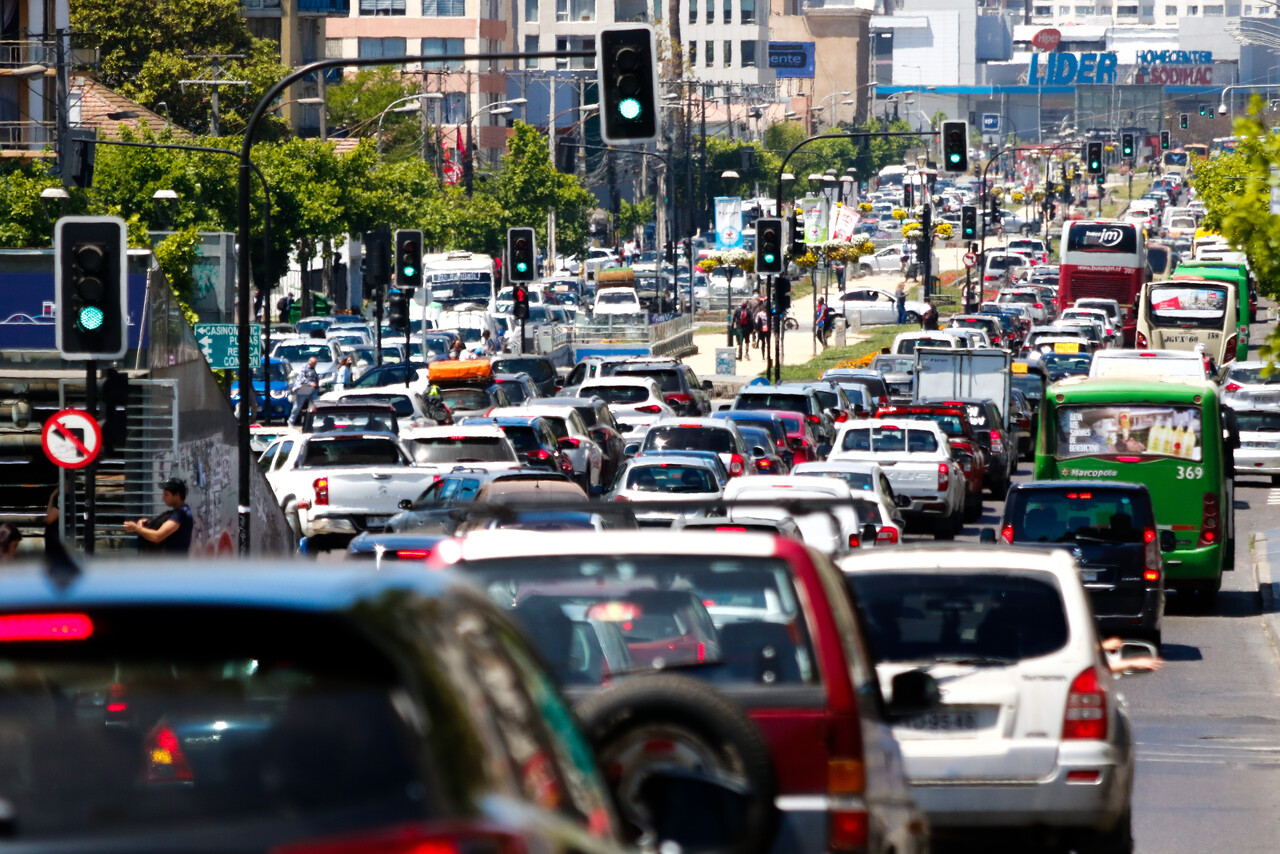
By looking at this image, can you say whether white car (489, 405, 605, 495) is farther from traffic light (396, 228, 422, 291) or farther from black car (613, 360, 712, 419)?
traffic light (396, 228, 422, 291)

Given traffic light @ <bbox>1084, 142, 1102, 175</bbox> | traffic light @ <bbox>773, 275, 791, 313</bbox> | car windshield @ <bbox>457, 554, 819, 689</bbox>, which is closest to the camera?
car windshield @ <bbox>457, 554, 819, 689</bbox>

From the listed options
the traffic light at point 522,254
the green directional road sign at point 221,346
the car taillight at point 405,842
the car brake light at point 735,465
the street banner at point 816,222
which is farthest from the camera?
the street banner at point 816,222

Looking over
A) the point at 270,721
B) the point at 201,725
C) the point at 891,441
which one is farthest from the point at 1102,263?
the point at 270,721

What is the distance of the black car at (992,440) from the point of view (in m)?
37.1

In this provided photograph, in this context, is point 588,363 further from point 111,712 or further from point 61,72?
point 111,712

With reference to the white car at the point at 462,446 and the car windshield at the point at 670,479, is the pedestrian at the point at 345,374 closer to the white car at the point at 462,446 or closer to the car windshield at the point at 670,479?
the white car at the point at 462,446

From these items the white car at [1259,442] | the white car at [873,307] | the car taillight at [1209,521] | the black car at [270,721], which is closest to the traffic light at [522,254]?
the white car at [1259,442]

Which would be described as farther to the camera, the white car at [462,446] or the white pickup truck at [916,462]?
the white pickup truck at [916,462]

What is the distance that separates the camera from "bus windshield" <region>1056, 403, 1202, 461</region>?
2412 centimetres

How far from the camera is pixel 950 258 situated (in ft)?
431

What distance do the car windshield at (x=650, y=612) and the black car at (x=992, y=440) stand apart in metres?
30.0

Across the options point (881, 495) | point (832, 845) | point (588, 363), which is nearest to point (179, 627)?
point (832, 845)

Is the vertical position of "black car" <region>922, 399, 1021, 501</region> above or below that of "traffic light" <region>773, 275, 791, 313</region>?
below

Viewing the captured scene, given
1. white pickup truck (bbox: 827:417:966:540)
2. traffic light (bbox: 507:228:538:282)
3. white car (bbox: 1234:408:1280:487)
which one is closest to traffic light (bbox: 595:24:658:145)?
white pickup truck (bbox: 827:417:966:540)
